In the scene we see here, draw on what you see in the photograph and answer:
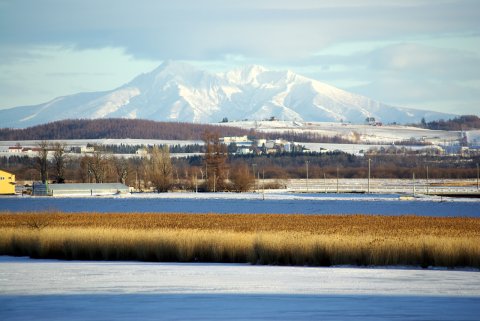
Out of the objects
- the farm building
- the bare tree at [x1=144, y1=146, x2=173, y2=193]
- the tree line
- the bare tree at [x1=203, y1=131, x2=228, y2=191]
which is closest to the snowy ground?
the tree line

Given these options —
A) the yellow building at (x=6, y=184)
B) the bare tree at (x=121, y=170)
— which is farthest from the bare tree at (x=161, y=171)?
the yellow building at (x=6, y=184)

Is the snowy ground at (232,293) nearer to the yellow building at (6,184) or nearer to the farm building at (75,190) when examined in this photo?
the farm building at (75,190)

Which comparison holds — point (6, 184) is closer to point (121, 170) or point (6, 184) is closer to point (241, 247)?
point (121, 170)

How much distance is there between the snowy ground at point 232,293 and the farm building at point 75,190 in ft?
316

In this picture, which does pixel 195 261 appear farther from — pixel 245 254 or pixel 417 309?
pixel 417 309

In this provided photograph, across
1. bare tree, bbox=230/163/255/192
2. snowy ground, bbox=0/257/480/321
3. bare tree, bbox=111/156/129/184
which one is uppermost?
bare tree, bbox=111/156/129/184

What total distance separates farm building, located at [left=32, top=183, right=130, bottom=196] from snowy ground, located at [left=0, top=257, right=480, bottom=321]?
96.4m

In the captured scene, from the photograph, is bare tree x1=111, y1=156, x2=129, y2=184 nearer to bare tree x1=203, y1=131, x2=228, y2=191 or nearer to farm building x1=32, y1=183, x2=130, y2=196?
farm building x1=32, y1=183, x2=130, y2=196

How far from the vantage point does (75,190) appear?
122 m

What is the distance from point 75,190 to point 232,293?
105m

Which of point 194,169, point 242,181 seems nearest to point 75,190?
point 242,181

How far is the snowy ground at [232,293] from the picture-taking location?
16.5 m

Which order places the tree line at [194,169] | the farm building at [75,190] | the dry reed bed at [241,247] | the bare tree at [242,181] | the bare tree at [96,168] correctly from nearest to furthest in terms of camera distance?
the dry reed bed at [241,247] → the farm building at [75,190] → the bare tree at [242,181] → the tree line at [194,169] → the bare tree at [96,168]

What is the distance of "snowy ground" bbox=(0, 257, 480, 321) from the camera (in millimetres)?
16500
